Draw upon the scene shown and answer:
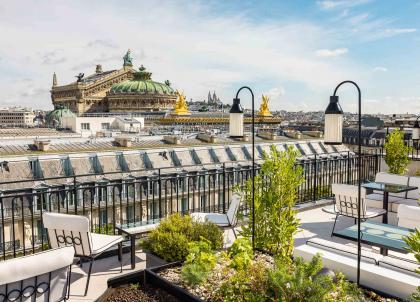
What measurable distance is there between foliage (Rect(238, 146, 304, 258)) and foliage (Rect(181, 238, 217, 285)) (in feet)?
4.02

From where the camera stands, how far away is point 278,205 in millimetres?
5535

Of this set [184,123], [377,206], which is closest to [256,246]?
[377,206]

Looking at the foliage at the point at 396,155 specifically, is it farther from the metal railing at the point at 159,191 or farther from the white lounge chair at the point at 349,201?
the white lounge chair at the point at 349,201

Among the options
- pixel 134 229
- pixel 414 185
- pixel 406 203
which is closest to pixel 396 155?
pixel 414 185

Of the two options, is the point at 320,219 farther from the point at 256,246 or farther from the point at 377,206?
the point at 256,246

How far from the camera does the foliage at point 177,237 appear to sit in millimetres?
5340

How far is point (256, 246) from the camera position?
5738 millimetres

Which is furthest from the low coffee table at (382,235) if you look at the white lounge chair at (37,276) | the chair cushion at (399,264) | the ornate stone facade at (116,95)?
the ornate stone facade at (116,95)

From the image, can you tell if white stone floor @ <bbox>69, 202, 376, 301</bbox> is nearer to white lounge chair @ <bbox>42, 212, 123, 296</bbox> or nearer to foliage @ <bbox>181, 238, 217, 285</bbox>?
white lounge chair @ <bbox>42, 212, 123, 296</bbox>

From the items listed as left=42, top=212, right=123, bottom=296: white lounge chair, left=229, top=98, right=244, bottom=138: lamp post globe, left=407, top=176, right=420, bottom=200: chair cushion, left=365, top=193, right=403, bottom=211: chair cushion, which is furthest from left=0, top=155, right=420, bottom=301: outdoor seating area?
left=407, top=176, right=420, bottom=200: chair cushion

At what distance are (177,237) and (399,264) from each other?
105 inches

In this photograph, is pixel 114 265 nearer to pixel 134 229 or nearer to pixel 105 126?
pixel 134 229

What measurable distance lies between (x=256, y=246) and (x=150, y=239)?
148cm

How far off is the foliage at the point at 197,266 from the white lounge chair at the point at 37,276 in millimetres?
1226
